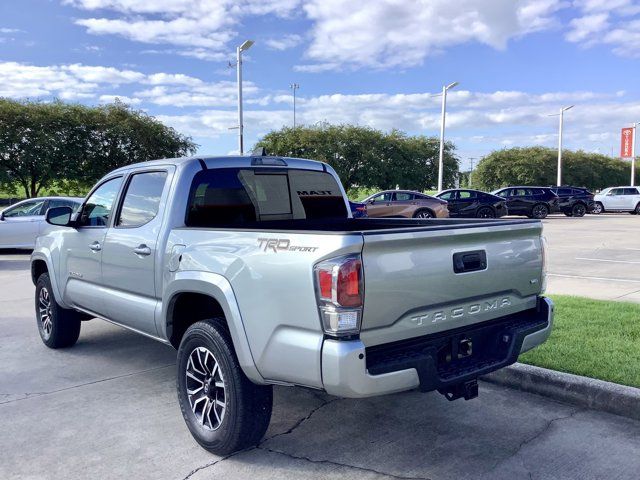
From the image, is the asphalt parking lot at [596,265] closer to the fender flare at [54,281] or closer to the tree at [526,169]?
the fender flare at [54,281]

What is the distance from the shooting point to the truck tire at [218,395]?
3436 mm

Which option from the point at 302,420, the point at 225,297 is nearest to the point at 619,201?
the point at 302,420

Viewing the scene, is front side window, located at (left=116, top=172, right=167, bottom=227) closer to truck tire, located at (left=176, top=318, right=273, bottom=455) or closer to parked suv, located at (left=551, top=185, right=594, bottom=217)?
truck tire, located at (left=176, top=318, right=273, bottom=455)

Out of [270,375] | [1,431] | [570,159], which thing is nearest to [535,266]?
[270,375]

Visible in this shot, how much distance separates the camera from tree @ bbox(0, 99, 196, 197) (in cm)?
2925

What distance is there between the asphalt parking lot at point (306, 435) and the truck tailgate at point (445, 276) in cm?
86

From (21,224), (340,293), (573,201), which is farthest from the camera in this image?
(573,201)

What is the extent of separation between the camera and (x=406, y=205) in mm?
23781

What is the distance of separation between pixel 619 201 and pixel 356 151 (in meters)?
18.2

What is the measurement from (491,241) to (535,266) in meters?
0.54

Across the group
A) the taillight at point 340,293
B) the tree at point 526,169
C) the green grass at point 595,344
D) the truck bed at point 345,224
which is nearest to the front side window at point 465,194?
the green grass at point 595,344

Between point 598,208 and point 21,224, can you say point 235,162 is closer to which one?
point 21,224

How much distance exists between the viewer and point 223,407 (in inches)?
142

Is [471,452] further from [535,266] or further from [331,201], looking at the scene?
[331,201]
